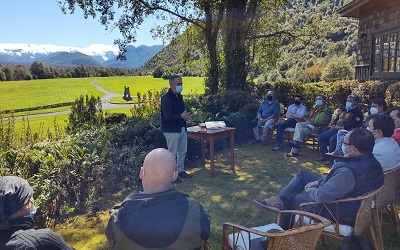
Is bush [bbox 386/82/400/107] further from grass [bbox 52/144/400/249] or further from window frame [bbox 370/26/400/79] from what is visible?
grass [bbox 52/144/400/249]

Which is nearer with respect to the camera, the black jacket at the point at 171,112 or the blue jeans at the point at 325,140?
the black jacket at the point at 171,112

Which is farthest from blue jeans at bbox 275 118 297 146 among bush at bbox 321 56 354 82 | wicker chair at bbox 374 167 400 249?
bush at bbox 321 56 354 82

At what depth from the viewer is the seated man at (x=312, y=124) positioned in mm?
7264

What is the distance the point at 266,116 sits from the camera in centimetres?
855

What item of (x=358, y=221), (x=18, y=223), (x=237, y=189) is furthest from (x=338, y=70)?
(x=18, y=223)

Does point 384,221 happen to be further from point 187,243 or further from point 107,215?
point 107,215

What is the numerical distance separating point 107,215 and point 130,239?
9.07ft

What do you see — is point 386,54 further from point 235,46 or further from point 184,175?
point 184,175

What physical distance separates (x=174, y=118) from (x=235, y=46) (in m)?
8.03

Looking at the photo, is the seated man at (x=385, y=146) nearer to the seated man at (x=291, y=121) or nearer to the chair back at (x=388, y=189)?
the chair back at (x=388, y=189)

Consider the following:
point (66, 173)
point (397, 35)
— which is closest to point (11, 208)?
point (66, 173)

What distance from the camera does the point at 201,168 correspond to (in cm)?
661

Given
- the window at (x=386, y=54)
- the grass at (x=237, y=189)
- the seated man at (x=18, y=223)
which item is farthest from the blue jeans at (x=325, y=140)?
the seated man at (x=18, y=223)

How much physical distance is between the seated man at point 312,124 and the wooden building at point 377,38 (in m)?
3.78
